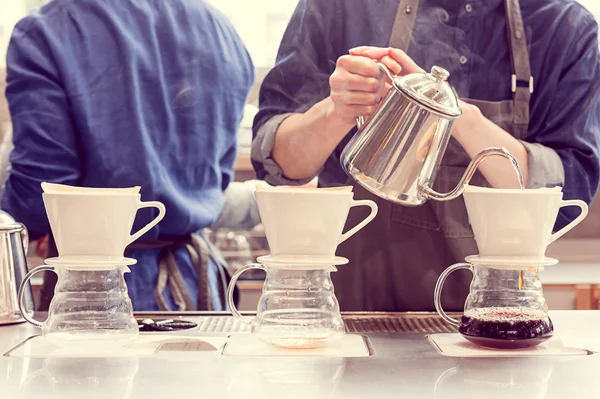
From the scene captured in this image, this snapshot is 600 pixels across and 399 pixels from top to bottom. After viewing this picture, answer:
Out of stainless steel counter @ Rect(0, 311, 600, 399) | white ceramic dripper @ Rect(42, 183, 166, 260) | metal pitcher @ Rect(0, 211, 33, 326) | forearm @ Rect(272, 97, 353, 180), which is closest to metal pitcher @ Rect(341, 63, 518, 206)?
stainless steel counter @ Rect(0, 311, 600, 399)

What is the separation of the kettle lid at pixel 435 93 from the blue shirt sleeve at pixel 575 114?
0.70 meters

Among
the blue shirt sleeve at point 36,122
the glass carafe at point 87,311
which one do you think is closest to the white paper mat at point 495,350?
the glass carafe at point 87,311

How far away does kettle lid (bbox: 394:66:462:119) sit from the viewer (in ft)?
3.31

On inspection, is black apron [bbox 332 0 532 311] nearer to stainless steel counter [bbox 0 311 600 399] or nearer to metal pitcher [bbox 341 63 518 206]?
metal pitcher [bbox 341 63 518 206]

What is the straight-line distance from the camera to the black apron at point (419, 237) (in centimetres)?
166

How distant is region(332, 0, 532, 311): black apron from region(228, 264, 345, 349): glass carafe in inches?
28.2

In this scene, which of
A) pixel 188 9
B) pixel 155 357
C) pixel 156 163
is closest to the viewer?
pixel 155 357

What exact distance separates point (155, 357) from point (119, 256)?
146 mm

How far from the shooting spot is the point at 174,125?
6.26 feet

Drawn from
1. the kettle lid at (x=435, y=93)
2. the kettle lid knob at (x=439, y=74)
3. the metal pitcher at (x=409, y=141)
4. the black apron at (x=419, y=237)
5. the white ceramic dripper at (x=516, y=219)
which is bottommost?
the black apron at (x=419, y=237)

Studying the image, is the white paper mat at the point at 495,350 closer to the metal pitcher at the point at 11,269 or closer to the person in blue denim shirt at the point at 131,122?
the metal pitcher at the point at 11,269

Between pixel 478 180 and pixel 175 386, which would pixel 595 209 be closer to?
pixel 478 180

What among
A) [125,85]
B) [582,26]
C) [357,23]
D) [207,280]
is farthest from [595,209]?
[125,85]

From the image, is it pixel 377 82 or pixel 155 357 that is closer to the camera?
pixel 155 357
